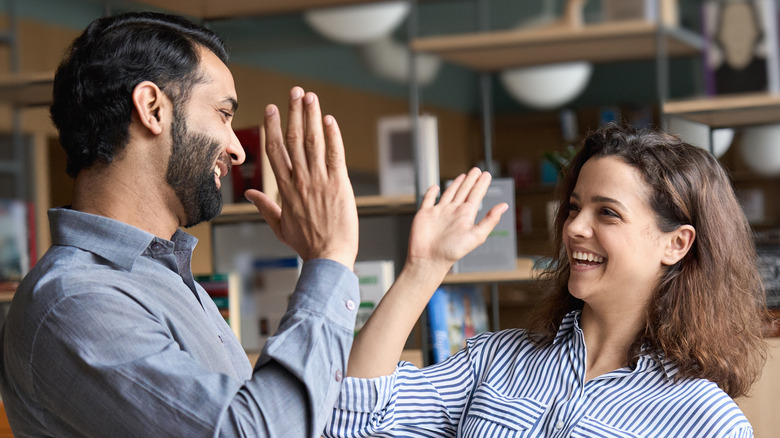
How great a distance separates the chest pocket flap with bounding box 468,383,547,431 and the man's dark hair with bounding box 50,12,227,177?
0.71 metres

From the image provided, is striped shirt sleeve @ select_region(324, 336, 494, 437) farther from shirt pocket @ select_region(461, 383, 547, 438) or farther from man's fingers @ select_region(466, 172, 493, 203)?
man's fingers @ select_region(466, 172, 493, 203)

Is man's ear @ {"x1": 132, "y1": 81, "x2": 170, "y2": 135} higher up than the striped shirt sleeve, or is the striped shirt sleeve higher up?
man's ear @ {"x1": 132, "y1": 81, "x2": 170, "y2": 135}

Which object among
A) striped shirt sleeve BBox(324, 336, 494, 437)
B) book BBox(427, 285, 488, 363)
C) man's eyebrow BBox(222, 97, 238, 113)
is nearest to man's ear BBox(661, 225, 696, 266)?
striped shirt sleeve BBox(324, 336, 494, 437)

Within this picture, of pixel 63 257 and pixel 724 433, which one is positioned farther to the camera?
pixel 724 433

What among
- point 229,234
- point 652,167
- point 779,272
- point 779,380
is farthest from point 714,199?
point 229,234

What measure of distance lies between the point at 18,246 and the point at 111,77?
99.0 inches

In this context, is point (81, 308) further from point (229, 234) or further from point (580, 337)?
point (229, 234)

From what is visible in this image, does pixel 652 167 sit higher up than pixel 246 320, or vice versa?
pixel 652 167

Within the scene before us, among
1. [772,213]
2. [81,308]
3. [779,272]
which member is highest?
[81,308]

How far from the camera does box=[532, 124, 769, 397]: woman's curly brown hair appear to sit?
4.50 feet

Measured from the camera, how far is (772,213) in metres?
6.96

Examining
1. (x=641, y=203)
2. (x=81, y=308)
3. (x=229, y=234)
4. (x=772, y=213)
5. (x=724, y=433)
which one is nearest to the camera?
(x=81, y=308)

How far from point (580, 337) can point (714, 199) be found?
0.33 m

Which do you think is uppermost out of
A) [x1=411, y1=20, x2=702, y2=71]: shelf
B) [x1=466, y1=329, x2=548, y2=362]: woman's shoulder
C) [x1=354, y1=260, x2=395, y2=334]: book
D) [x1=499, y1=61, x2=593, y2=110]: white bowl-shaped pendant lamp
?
[x1=411, y1=20, x2=702, y2=71]: shelf
